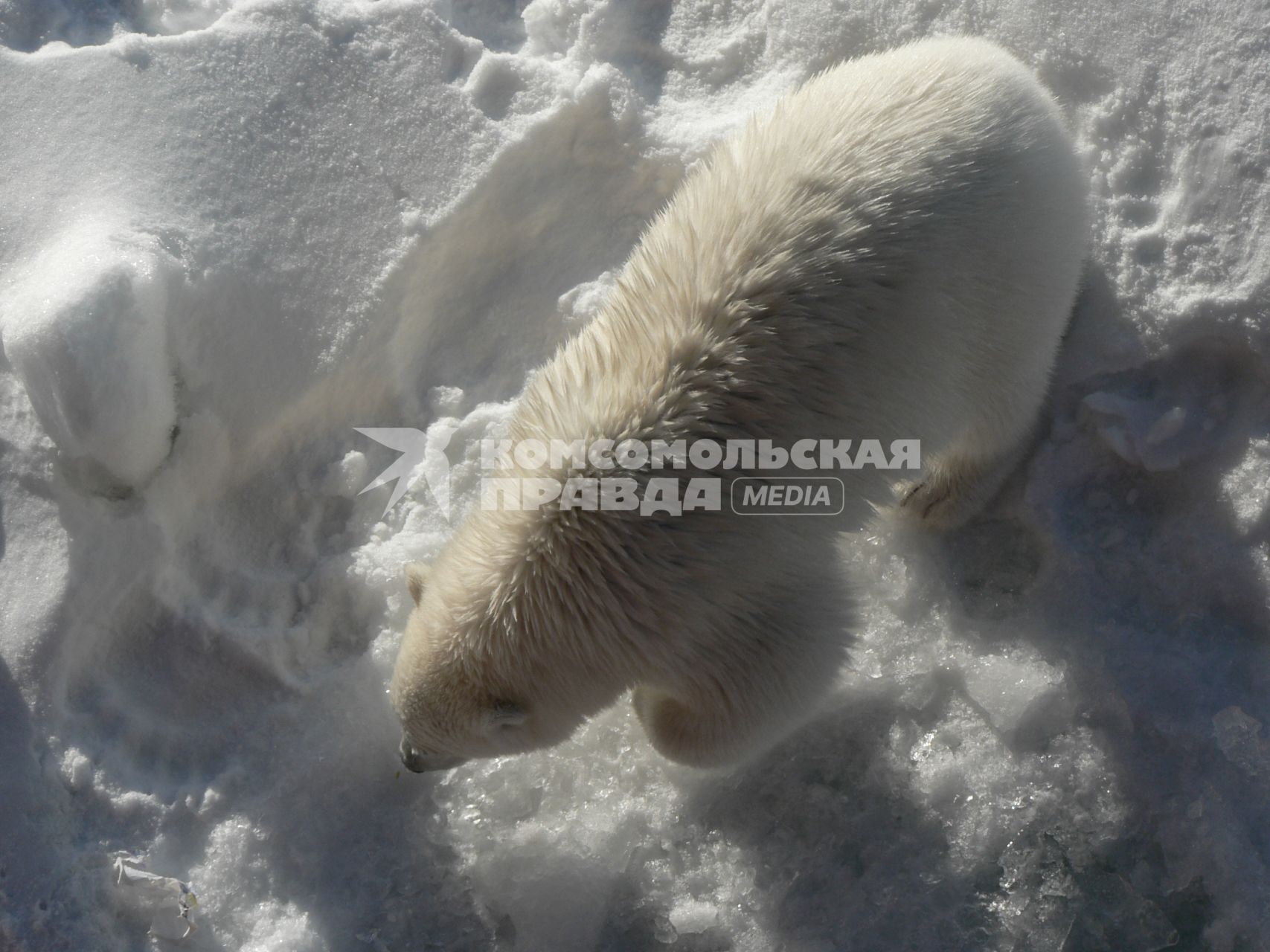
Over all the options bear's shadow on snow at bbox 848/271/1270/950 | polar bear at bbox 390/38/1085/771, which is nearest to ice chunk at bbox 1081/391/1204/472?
bear's shadow on snow at bbox 848/271/1270/950

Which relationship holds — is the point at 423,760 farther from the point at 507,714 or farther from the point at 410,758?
the point at 507,714

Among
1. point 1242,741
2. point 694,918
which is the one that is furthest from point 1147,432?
point 694,918

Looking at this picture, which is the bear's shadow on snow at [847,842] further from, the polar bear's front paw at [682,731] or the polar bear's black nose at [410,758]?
the polar bear's black nose at [410,758]

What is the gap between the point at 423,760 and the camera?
9.42ft

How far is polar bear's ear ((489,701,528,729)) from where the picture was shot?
8.68 feet

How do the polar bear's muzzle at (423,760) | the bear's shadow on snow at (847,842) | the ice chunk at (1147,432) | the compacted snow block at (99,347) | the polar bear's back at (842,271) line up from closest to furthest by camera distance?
the polar bear's back at (842,271) → the polar bear's muzzle at (423,760) → the bear's shadow on snow at (847,842) → the compacted snow block at (99,347) → the ice chunk at (1147,432)

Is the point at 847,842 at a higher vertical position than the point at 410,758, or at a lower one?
lower

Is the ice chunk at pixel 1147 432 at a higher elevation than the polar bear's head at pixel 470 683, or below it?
higher

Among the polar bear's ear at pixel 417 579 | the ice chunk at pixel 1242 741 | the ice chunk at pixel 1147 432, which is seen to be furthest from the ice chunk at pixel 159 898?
the ice chunk at pixel 1147 432

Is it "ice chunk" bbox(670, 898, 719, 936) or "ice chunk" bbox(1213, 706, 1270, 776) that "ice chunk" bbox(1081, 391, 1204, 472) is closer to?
"ice chunk" bbox(1213, 706, 1270, 776)

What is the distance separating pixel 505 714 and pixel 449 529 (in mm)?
1096

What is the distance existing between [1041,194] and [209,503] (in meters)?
2.82

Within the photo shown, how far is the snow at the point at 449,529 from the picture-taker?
307 cm

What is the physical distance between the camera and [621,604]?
257cm
